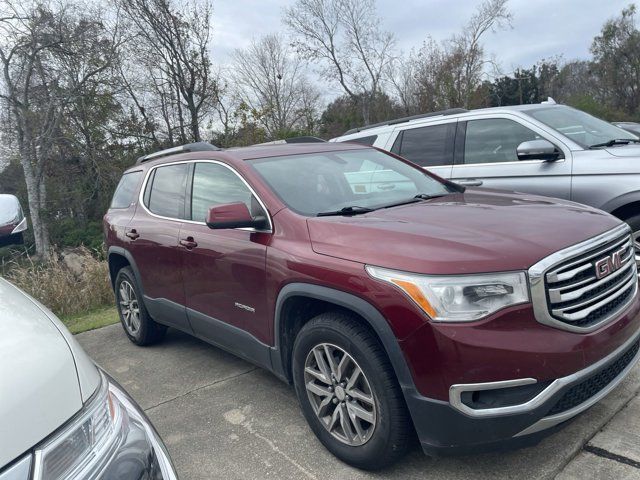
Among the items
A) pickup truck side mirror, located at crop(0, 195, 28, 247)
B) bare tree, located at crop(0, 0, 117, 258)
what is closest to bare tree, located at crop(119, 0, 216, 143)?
bare tree, located at crop(0, 0, 117, 258)

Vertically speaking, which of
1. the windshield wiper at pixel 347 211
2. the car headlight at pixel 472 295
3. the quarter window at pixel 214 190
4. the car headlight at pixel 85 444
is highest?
the quarter window at pixel 214 190

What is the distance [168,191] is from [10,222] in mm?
5221

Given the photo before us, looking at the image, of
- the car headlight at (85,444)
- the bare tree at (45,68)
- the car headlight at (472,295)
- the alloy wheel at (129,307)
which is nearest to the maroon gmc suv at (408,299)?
the car headlight at (472,295)

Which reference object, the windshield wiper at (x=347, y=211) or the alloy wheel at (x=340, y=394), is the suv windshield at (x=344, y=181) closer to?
the windshield wiper at (x=347, y=211)

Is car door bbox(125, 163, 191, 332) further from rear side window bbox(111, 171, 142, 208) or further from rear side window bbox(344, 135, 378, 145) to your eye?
rear side window bbox(344, 135, 378, 145)

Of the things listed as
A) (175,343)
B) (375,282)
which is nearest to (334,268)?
(375,282)

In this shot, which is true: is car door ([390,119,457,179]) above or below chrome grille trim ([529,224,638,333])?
above

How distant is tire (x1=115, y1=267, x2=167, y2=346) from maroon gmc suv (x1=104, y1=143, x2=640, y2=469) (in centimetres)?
116

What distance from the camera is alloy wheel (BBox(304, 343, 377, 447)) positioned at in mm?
2548

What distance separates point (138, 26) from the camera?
86.2 ft

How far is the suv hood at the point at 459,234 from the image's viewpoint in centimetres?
226

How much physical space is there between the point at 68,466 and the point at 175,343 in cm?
360

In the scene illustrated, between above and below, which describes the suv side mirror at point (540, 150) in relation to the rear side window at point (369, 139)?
below

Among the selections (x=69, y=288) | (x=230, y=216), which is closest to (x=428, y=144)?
(x=230, y=216)
